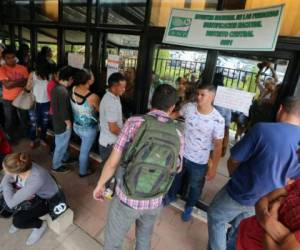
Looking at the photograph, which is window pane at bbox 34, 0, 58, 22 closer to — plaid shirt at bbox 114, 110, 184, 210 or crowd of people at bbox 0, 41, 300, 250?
crowd of people at bbox 0, 41, 300, 250

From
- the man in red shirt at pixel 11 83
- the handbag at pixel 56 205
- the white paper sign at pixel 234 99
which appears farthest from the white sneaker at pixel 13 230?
the white paper sign at pixel 234 99

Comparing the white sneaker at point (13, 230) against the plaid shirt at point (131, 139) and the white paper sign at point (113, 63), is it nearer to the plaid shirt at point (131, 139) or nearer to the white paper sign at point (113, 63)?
the plaid shirt at point (131, 139)

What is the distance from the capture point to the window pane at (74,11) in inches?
115

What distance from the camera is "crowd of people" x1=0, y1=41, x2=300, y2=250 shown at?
104cm

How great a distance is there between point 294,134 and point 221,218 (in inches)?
31.5

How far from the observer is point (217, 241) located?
5.57ft

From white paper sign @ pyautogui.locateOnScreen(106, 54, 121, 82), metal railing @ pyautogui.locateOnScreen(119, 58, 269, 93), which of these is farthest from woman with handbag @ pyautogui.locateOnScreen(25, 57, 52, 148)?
metal railing @ pyautogui.locateOnScreen(119, 58, 269, 93)

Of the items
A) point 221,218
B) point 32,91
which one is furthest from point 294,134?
point 32,91

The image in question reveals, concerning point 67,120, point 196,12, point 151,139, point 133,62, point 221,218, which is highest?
point 196,12

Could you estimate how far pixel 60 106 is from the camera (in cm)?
243

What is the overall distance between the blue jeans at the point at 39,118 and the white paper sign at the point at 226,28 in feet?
6.69

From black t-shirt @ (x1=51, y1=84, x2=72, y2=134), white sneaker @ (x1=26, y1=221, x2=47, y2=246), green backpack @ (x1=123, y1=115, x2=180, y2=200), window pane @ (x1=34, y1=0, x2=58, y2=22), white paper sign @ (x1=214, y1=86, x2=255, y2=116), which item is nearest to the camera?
green backpack @ (x1=123, y1=115, x2=180, y2=200)

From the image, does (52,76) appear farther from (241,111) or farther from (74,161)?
(241,111)

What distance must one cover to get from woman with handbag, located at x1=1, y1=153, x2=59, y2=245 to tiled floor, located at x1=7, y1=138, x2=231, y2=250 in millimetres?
400
